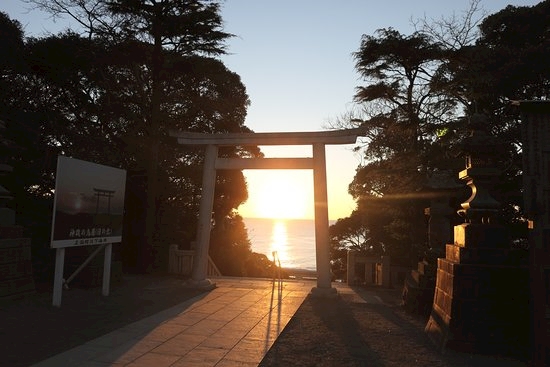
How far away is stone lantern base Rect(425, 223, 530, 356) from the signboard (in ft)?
22.7

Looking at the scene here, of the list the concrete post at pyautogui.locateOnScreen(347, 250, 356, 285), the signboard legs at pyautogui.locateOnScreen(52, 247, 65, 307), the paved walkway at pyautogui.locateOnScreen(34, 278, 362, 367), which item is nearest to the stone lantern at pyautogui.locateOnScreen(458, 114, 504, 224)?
the paved walkway at pyautogui.locateOnScreen(34, 278, 362, 367)

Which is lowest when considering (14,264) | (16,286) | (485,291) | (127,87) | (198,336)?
(198,336)

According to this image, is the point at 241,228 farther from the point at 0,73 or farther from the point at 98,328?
the point at 98,328

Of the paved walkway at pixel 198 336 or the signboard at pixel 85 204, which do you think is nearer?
the paved walkway at pixel 198 336

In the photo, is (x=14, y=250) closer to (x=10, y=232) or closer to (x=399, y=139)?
(x=10, y=232)

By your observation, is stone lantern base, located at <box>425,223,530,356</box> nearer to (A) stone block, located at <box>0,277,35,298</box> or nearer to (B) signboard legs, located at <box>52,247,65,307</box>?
(B) signboard legs, located at <box>52,247,65,307</box>

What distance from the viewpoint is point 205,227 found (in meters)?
11.3

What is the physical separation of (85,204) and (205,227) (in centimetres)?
347

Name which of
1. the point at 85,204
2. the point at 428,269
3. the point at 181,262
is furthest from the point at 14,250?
the point at 428,269

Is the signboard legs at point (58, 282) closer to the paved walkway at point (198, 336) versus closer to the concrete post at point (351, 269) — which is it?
the paved walkway at point (198, 336)

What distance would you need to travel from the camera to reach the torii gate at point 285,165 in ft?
34.2

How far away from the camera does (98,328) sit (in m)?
6.63

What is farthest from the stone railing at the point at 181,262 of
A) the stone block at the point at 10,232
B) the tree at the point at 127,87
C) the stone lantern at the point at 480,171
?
the stone lantern at the point at 480,171

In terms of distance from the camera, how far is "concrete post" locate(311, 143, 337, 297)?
1033 centimetres
